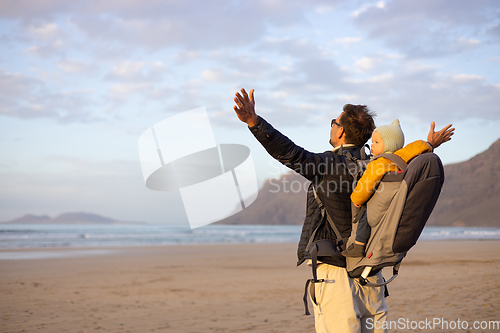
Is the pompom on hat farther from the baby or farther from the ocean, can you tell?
the ocean

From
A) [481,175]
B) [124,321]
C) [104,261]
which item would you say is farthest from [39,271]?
[481,175]

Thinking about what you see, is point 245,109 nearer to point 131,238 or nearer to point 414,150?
point 414,150

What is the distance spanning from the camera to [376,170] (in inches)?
74.8

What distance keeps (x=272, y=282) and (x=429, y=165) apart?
358 inches

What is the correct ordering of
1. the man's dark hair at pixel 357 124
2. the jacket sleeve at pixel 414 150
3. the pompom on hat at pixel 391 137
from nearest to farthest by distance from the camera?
the jacket sleeve at pixel 414 150, the pompom on hat at pixel 391 137, the man's dark hair at pixel 357 124

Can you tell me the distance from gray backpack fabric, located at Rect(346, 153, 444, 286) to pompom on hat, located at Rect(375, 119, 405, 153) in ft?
0.50

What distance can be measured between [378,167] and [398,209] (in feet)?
0.73

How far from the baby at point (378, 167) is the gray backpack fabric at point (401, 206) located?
0.10ft

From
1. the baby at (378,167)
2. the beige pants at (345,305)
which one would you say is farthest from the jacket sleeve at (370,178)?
the beige pants at (345,305)

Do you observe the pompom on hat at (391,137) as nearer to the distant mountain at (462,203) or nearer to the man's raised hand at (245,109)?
the man's raised hand at (245,109)

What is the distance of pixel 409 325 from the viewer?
19.3ft

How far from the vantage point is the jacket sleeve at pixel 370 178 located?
189 cm

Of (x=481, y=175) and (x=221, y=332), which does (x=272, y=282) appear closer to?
(x=221, y=332)

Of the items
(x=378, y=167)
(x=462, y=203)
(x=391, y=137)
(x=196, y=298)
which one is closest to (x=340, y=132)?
(x=391, y=137)
